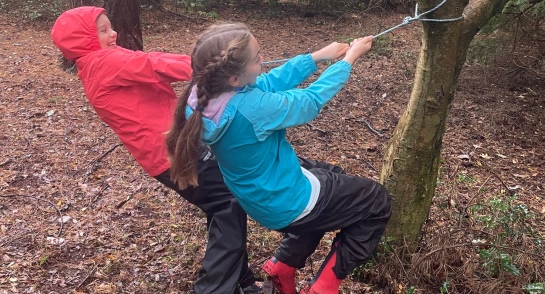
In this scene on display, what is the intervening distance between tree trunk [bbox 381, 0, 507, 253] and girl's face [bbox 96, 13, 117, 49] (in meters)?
1.91

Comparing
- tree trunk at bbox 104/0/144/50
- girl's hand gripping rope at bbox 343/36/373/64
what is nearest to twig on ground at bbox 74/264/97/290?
girl's hand gripping rope at bbox 343/36/373/64

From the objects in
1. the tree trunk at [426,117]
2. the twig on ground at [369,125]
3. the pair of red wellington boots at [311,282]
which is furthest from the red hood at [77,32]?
the twig on ground at [369,125]

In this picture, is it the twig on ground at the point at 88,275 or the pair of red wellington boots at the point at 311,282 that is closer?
the pair of red wellington boots at the point at 311,282

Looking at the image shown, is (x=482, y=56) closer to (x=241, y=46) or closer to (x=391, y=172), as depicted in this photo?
(x=391, y=172)

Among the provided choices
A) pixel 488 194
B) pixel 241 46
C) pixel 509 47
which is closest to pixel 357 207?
pixel 241 46

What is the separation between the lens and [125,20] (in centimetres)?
686

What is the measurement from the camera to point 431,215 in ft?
13.1

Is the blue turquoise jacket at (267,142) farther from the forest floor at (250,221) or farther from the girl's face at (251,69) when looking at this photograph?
the forest floor at (250,221)

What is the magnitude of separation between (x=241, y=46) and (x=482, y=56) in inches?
226

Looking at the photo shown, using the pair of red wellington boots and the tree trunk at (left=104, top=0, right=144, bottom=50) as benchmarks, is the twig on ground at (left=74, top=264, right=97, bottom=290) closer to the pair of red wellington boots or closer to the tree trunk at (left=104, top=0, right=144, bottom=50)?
the pair of red wellington boots

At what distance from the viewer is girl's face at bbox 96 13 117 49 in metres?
3.20

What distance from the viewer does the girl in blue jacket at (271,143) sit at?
2.30 meters

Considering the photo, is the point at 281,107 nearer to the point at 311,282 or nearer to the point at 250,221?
the point at 311,282

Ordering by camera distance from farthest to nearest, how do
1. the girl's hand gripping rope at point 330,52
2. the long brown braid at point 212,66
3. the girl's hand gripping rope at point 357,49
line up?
the girl's hand gripping rope at point 330,52
the girl's hand gripping rope at point 357,49
the long brown braid at point 212,66
